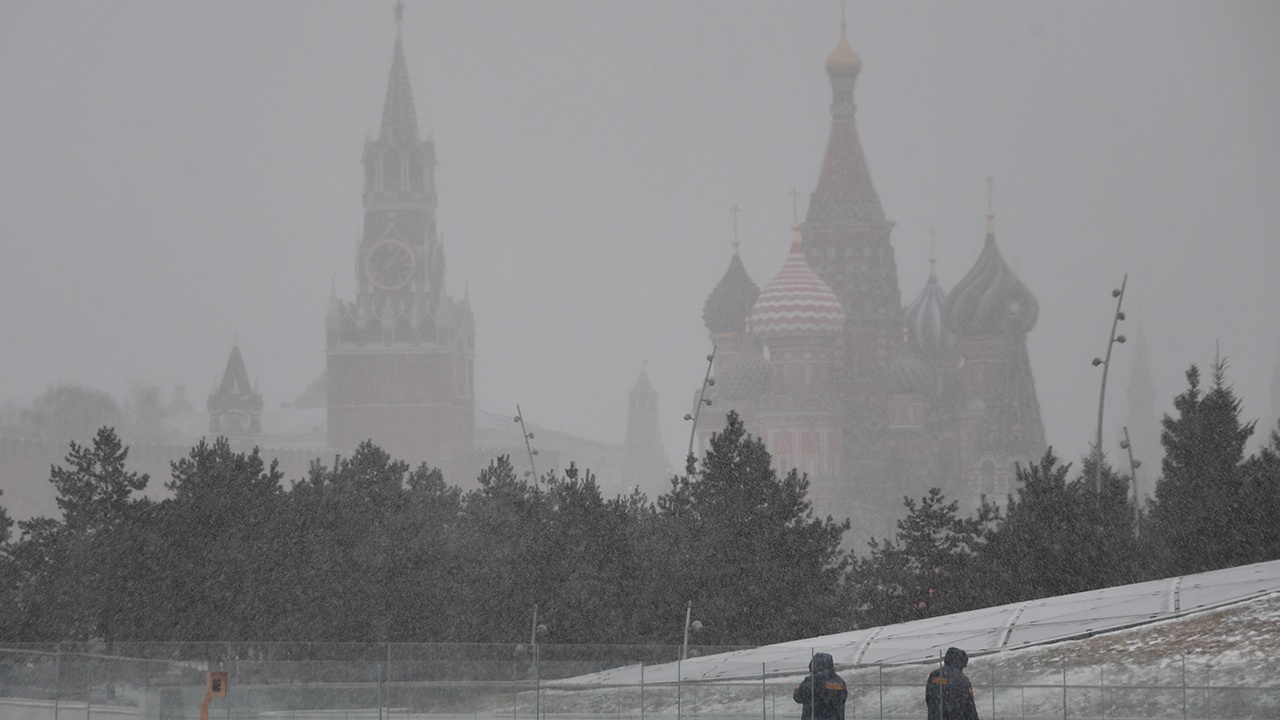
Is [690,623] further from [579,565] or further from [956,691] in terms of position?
[956,691]

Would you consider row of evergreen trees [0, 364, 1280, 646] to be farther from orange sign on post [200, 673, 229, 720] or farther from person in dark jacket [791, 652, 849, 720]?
person in dark jacket [791, 652, 849, 720]

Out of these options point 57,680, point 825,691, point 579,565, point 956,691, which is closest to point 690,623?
point 579,565

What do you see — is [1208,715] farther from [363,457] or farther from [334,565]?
[363,457]

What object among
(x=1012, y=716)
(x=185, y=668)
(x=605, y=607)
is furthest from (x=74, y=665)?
(x=605, y=607)

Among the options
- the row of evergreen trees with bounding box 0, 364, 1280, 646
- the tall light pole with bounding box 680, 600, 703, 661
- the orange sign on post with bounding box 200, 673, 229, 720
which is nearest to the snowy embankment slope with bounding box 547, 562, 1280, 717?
the orange sign on post with bounding box 200, 673, 229, 720

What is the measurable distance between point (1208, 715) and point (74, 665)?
2023 centimetres

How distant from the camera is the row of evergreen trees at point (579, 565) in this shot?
2653 inches

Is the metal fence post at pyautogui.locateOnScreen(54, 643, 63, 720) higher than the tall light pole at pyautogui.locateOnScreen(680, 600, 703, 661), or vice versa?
the tall light pole at pyautogui.locateOnScreen(680, 600, 703, 661)

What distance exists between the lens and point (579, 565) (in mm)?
70438

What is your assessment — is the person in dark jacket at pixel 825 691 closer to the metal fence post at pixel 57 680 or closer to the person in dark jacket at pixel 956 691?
the person in dark jacket at pixel 956 691

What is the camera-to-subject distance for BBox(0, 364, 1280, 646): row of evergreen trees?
6738 cm

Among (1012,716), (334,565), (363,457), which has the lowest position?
(1012,716)

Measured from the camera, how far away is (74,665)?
125 ft

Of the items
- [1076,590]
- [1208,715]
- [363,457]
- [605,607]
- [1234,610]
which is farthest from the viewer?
[363,457]
